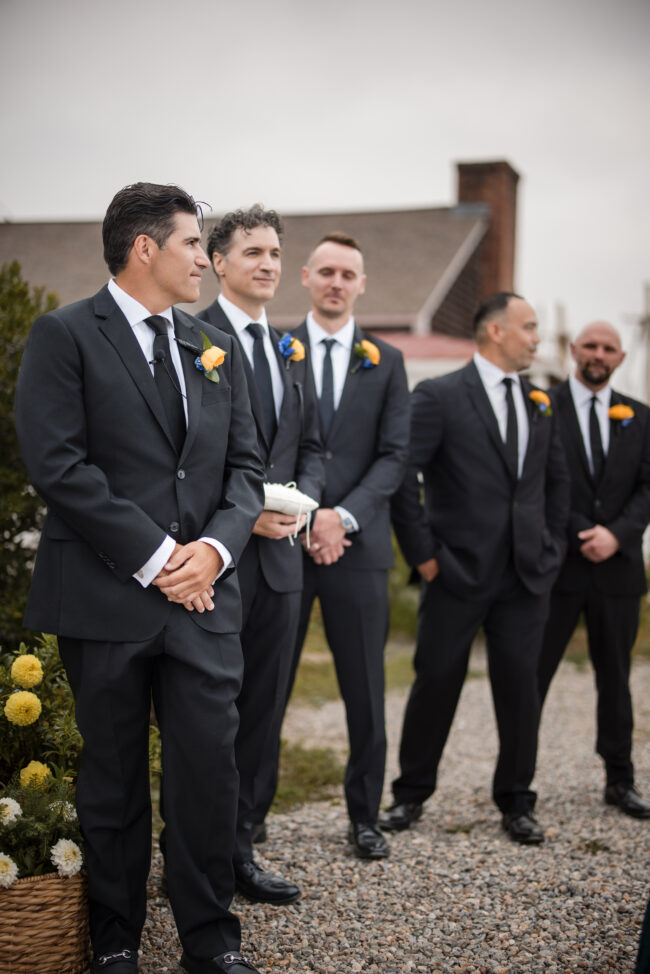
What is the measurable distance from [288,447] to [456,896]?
2020mm

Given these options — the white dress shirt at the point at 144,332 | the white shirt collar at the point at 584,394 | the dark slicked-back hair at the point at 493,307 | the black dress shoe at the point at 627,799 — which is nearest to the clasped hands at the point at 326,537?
the white dress shirt at the point at 144,332

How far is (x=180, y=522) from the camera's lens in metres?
3.12

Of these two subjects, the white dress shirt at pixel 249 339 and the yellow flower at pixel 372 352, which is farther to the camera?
the yellow flower at pixel 372 352

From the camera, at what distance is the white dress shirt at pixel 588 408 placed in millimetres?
5410

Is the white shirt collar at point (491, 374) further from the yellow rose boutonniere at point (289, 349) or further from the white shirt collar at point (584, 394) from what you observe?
the yellow rose boutonniere at point (289, 349)

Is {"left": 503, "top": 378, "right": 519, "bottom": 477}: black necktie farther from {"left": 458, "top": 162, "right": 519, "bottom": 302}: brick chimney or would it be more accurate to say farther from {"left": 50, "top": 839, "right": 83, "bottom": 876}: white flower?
{"left": 458, "top": 162, "right": 519, "bottom": 302}: brick chimney

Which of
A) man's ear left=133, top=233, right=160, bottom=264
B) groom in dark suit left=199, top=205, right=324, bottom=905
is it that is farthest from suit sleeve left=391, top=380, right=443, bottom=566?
man's ear left=133, top=233, right=160, bottom=264

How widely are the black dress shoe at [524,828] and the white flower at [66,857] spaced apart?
94.0 inches

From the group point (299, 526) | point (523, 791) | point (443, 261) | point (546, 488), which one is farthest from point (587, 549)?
point (443, 261)

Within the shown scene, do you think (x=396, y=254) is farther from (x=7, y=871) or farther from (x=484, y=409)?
(x=7, y=871)

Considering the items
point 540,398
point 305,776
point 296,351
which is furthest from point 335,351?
point 305,776

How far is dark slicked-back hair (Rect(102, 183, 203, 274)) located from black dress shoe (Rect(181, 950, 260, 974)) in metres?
2.29

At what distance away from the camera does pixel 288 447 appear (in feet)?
13.4

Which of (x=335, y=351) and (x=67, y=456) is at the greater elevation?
(x=335, y=351)
